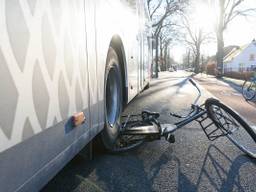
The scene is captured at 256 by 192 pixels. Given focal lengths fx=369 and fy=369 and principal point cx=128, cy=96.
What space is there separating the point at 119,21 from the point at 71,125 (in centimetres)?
234

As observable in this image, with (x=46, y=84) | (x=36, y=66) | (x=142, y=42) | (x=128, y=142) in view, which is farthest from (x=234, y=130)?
(x=142, y=42)

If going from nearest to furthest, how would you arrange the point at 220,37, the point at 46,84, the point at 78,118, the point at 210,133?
1. the point at 46,84
2. the point at 78,118
3. the point at 210,133
4. the point at 220,37

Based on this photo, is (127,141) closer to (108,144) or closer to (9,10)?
(108,144)

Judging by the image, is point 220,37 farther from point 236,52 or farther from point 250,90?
point 236,52

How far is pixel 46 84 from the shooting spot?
82.2 inches


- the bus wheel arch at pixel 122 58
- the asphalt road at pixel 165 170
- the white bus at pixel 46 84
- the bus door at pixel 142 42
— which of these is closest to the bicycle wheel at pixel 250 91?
the bus door at pixel 142 42

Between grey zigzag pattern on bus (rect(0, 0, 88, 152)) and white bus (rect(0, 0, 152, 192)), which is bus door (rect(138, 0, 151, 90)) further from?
grey zigzag pattern on bus (rect(0, 0, 88, 152))

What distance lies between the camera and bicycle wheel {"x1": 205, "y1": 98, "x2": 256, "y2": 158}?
424cm

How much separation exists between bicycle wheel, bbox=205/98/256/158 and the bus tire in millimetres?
1125

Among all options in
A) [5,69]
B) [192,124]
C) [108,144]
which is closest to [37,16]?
[5,69]

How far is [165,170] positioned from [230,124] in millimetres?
1094

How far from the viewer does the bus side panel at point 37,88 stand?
168 centimetres

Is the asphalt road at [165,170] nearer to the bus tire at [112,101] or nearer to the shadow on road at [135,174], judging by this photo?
the shadow on road at [135,174]

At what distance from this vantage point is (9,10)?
5.53ft
